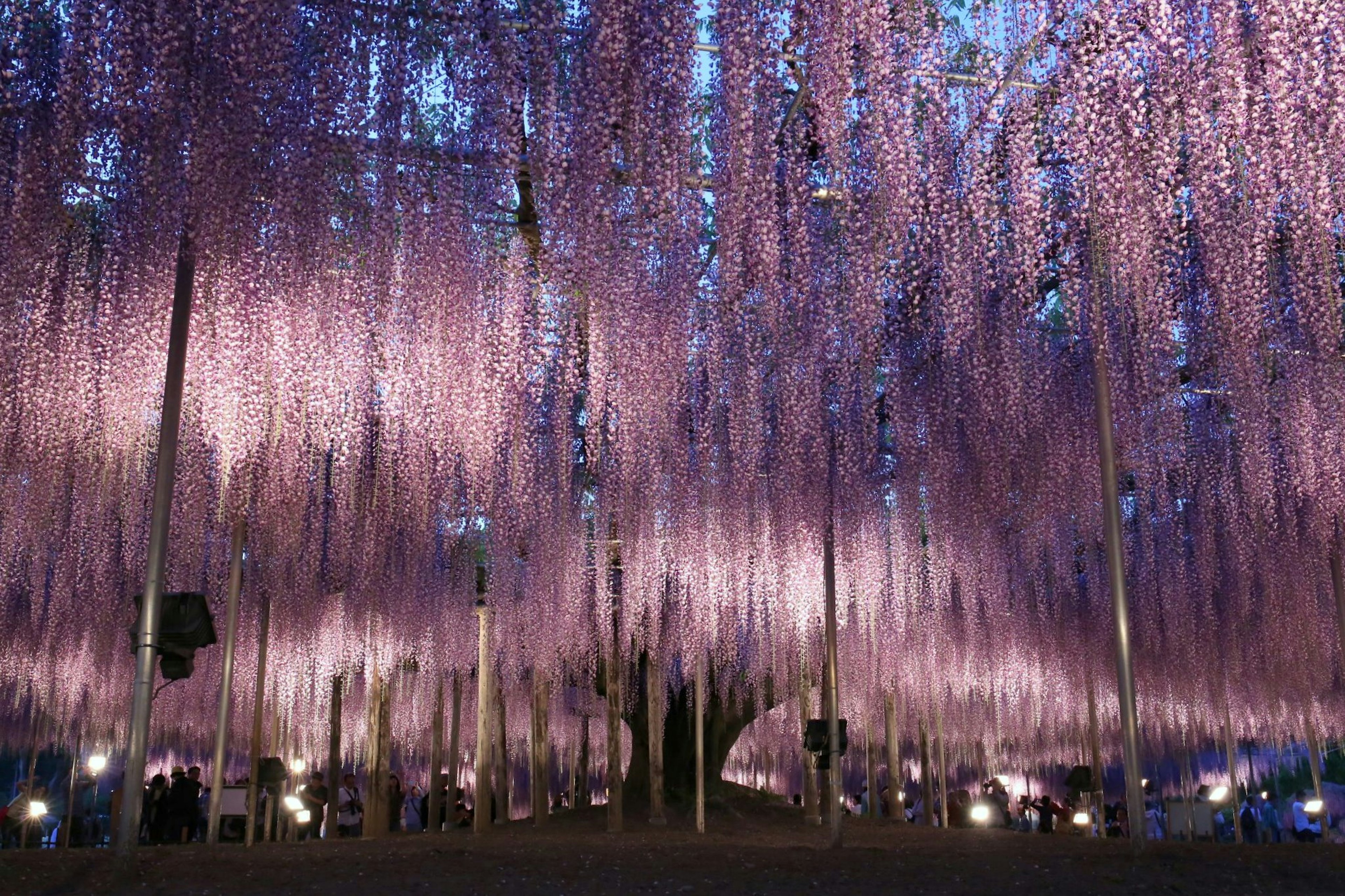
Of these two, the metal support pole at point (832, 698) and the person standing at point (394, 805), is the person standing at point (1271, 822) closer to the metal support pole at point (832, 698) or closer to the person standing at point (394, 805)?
the person standing at point (394, 805)

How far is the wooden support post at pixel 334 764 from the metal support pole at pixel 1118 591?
394 inches

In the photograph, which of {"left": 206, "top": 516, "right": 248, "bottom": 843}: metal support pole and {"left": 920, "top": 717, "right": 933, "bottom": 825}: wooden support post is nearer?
{"left": 206, "top": 516, "right": 248, "bottom": 843}: metal support pole

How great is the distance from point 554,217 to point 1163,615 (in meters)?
11.6

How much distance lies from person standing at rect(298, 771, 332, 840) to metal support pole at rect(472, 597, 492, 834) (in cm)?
194

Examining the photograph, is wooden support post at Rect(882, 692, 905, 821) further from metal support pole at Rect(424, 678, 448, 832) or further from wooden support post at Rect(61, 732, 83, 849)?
wooden support post at Rect(61, 732, 83, 849)

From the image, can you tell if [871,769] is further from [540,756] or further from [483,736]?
[483,736]

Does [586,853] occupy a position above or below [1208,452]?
below

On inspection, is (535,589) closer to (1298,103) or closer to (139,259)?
(139,259)

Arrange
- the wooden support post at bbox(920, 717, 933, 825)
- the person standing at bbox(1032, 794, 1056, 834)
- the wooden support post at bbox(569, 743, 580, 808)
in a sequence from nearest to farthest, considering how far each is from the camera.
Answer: the person standing at bbox(1032, 794, 1056, 834)
the wooden support post at bbox(920, 717, 933, 825)
the wooden support post at bbox(569, 743, 580, 808)

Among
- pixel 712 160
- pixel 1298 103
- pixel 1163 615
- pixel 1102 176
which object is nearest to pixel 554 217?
pixel 712 160

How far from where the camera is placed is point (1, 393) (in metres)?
9.06

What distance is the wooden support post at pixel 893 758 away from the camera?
19891 mm

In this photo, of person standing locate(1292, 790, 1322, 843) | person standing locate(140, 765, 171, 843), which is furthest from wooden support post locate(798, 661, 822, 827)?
person standing locate(140, 765, 171, 843)

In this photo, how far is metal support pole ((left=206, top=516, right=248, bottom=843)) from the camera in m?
9.56
